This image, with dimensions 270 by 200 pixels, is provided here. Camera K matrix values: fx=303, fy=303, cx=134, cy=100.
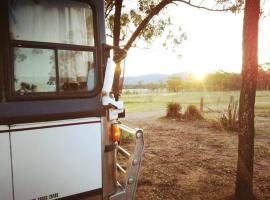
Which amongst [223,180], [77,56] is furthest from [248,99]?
[77,56]

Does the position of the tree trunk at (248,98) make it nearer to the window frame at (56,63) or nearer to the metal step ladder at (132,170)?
the metal step ladder at (132,170)

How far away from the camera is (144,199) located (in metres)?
5.45

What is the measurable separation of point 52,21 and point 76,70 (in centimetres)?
56

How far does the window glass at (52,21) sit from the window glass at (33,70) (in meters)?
0.14

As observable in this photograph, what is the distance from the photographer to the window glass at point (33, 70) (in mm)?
2959

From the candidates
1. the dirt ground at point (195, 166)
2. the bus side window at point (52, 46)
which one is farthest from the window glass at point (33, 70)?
the dirt ground at point (195, 166)

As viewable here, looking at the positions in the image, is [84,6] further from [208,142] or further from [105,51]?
[208,142]

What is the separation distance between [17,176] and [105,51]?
64.3 inches

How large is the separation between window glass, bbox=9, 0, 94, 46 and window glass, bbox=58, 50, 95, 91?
0.13 metres

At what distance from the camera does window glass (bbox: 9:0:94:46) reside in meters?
2.94

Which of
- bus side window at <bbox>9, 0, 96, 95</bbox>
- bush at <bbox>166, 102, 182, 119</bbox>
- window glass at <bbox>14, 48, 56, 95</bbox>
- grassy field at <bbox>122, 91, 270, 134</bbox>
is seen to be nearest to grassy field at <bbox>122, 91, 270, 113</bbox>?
grassy field at <bbox>122, 91, 270, 134</bbox>

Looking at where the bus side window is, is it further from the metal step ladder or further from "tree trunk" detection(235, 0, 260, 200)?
"tree trunk" detection(235, 0, 260, 200)

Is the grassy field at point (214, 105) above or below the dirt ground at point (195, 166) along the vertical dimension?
below

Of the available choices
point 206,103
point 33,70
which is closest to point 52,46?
point 33,70
